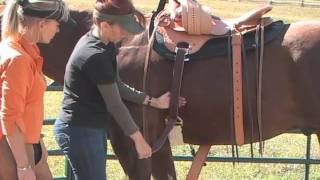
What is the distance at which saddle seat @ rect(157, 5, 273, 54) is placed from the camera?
419cm

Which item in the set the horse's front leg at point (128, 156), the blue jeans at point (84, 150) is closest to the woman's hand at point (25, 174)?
the blue jeans at point (84, 150)

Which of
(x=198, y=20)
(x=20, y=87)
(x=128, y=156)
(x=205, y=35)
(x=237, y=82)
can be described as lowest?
(x=128, y=156)

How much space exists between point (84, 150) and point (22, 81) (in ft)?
2.05

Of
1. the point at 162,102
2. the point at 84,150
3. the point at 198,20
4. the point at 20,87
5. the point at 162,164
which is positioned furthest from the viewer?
the point at 162,164

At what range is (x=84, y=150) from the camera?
3363mm

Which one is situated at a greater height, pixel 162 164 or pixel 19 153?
pixel 19 153

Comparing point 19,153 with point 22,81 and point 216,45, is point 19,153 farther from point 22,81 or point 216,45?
point 216,45

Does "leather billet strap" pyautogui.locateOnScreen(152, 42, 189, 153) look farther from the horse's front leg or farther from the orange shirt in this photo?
the orange shirt

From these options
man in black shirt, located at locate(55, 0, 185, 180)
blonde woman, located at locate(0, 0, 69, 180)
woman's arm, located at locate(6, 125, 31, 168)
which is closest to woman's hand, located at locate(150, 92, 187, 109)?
man in black shirt, located at locate(55, 0, 185, 180)

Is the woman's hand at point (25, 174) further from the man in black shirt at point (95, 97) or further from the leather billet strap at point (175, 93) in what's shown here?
the leather billet strap at point (175, 93)

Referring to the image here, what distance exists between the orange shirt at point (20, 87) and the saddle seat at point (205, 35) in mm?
1292

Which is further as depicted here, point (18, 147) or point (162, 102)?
point (162, 102)

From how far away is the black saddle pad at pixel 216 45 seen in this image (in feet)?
13.6

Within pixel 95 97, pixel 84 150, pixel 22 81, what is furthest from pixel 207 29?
pixel 22 81
